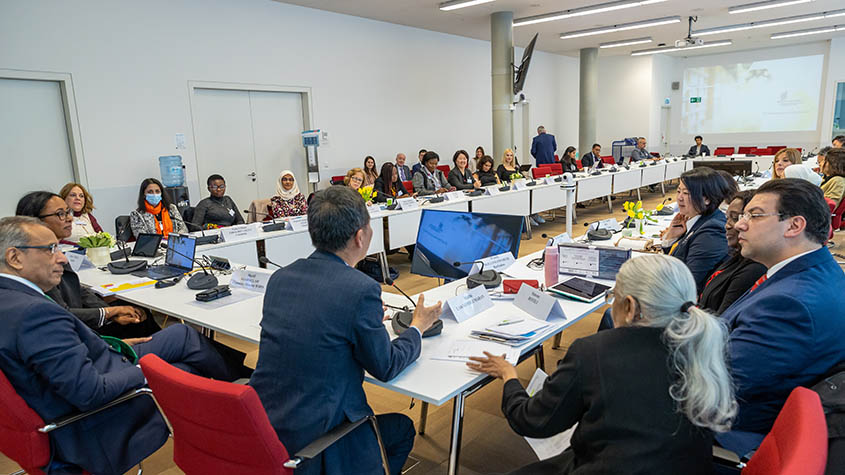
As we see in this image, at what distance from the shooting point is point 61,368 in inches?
59.1

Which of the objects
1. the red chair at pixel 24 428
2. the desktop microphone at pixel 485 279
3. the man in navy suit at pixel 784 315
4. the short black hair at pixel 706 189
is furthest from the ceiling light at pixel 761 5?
the red chair at pixel 24 428

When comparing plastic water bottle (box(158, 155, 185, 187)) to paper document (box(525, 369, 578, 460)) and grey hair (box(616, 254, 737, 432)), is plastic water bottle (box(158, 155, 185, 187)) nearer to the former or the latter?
paper document (box(525, 369, 578, 460))

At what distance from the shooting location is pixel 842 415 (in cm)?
112

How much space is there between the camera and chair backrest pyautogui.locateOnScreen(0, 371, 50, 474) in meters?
1.47

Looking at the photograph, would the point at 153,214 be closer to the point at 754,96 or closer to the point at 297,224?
the point at 297,224

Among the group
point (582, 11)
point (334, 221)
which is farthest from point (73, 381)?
point (582, 11)

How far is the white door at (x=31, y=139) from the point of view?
503cm

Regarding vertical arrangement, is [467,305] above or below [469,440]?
above

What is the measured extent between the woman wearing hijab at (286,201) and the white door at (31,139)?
233 cm

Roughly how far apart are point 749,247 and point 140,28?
245 inches

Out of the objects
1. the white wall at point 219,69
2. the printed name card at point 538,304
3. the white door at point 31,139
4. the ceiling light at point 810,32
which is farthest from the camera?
the ceiling light at point 810,32

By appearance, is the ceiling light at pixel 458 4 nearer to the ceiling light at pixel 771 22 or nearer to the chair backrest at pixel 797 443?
the ceiling light at pixel 771 22

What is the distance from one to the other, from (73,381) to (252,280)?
3.53 ft

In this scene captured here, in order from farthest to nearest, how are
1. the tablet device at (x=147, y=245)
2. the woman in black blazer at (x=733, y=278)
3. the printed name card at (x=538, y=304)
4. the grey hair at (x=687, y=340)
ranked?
the tablet device at (x=147, y=245)
the printed name card at (x=538, y=304)
the woman in black blazer at (x=733, y=278)
the grey hair at (x=687, y=340)
